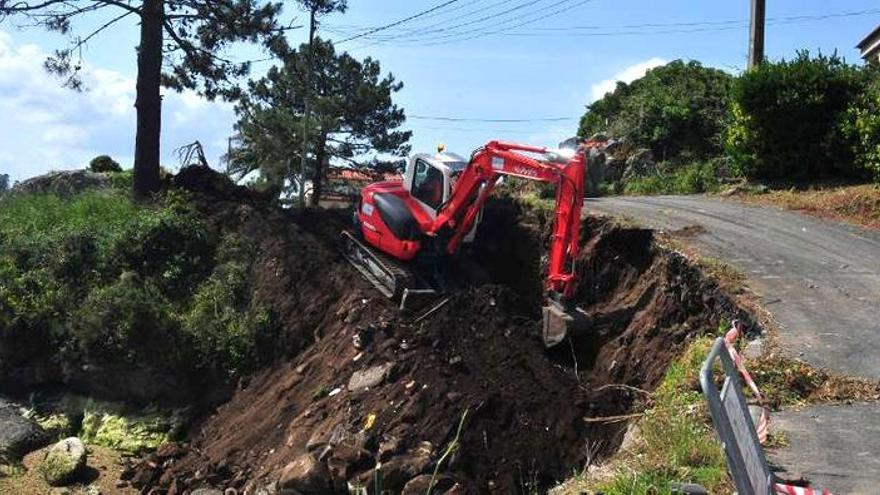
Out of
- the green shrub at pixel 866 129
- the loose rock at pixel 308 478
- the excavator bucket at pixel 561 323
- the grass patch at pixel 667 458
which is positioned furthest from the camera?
the green shrub at pixel 866 129

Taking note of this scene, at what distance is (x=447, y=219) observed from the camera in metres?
14.6

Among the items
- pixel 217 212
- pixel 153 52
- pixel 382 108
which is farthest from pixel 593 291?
pixel 382 108

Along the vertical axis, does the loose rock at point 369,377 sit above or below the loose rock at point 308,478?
above

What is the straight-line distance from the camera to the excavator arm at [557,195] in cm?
1238

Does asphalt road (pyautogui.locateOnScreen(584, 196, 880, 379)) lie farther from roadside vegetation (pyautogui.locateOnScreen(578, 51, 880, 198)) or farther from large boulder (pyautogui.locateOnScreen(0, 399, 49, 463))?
large boulder (pyautogui.locateOnScreen(0, 399, 49, 463))

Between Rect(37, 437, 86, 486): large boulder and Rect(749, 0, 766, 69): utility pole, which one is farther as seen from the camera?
Rect(749, 0, 766, 69): utility pole

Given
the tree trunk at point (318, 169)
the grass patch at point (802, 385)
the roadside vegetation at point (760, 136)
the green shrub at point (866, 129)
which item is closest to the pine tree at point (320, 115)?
the tree trunk at point (318, 169)

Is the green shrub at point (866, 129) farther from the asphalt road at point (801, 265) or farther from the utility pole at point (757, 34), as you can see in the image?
the utility pole at point (757, 34)

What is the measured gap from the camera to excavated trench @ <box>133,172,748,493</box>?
1002cm

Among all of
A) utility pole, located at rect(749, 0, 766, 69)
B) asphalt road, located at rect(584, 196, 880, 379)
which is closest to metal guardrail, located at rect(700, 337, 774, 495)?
asphalt road, located at rect(584, 196, 880, 379)

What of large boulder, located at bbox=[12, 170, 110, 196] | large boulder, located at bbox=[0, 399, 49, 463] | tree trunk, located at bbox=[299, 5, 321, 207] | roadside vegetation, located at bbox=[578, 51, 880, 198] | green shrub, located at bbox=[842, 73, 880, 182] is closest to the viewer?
large boulder, located at bbox=[0, 399, 49, 463]

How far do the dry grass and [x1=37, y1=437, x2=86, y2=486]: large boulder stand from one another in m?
13.4

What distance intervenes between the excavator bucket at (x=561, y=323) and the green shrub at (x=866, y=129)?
9.37 metres

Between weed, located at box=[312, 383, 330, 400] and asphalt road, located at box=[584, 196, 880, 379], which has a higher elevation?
asphalt road, located at box=[584, 196, 880, 379]
